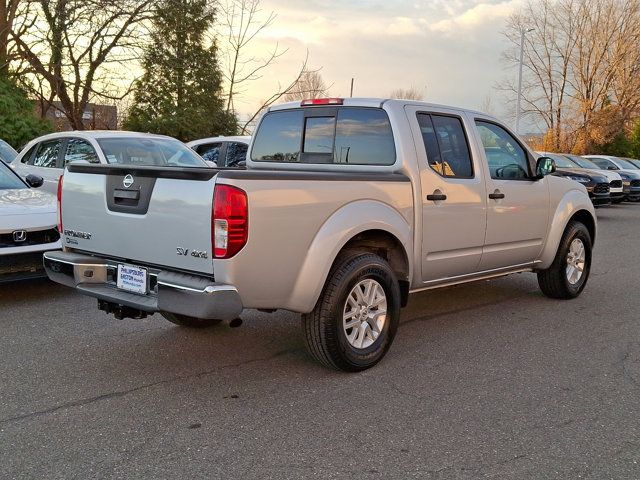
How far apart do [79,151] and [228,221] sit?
5817 mm

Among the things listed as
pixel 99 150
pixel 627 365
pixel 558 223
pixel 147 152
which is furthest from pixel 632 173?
pixel 627 365

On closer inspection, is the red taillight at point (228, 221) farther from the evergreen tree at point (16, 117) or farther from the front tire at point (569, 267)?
the evergreen tree at point (16, 117)

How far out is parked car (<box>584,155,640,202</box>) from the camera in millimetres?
A: 21422

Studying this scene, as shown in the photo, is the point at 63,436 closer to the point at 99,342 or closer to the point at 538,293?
the point at 99,342

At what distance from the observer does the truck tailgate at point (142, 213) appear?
12.1 feet

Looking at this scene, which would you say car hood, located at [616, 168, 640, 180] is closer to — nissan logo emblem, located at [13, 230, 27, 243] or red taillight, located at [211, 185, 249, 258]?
nissan logo emblem, located at [13, 230, 27, 243]

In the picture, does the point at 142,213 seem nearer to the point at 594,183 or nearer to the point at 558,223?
the point at 558,223

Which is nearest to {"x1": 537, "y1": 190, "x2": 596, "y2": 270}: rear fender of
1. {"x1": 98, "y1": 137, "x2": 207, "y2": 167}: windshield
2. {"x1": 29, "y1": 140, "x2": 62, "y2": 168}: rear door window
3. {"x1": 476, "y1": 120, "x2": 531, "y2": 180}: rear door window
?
{"x1": 476, "y1": 120, "x2": 531, "y2": 180}: rear door window

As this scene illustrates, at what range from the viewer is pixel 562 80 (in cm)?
4231

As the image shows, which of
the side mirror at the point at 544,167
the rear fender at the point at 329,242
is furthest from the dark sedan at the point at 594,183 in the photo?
the rear fender at the point at 329,242

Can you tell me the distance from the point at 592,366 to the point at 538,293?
8.14ft

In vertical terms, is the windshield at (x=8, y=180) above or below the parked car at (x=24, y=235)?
above

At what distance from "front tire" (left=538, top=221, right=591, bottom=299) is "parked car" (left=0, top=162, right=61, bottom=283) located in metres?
4.97

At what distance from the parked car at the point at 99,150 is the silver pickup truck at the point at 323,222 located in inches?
130
